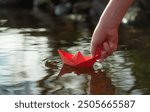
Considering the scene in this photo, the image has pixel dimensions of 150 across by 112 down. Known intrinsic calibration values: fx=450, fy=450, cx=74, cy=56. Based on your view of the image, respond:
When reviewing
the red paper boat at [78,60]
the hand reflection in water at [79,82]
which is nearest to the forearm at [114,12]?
the hand reflection in water at [79,82]

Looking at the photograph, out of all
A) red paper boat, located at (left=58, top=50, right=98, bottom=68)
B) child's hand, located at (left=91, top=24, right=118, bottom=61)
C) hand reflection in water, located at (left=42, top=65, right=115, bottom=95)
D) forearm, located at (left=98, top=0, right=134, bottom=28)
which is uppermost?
forearm, located at (left=98, top=0, right=134, bottom=28)

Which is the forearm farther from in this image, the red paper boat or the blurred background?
the red paper boat

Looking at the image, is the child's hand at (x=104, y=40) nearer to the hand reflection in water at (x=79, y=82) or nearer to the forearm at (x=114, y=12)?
the forearm at (x=114, y=12)

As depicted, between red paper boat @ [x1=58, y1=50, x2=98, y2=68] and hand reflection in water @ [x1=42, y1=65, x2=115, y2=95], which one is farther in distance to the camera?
red paper boat @ [x1=58, y1=50, x2=98, y2=68]

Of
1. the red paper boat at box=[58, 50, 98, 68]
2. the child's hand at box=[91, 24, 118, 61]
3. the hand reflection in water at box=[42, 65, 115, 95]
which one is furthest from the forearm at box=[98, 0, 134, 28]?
the red paper boat at box=[58, 50, 98, 68]

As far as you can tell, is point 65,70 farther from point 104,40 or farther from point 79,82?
point 104,40

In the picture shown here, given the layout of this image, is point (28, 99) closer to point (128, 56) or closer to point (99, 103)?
point (99, 103)

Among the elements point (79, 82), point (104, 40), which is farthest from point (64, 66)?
point (104, 40)
